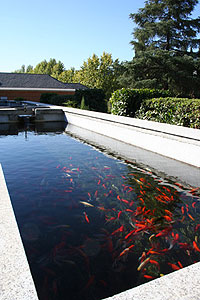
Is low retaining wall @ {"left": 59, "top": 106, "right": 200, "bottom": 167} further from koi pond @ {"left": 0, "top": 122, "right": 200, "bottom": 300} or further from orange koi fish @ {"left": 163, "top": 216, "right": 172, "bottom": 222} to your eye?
orange koi fish @ {"left": 163, "top": 216, "right": 172, "bottom": 222}

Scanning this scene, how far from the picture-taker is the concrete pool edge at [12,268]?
2.11 meters

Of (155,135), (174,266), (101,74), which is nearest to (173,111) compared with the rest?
(155,135)

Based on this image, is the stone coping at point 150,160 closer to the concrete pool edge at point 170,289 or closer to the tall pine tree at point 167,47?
the concrete pool edge at point 170,289

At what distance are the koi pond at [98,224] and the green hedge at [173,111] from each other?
4.07 meters

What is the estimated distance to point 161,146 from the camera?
8.74 meters

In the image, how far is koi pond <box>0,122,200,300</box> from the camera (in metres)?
3.04

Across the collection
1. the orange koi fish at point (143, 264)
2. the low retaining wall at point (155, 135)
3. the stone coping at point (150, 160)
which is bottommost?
the orange koi fish at point (143, 264)

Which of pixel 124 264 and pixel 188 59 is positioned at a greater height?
pixel 188 59

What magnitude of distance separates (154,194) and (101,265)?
266cm

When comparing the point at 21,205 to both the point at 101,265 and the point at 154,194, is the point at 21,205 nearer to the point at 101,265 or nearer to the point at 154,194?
the point at 101,265

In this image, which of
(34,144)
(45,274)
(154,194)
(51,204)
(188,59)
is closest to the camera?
(45,274)

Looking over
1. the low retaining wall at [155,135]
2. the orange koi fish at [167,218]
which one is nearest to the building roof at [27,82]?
the low retaining wall at [155,135]

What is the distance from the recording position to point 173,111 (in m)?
11.3

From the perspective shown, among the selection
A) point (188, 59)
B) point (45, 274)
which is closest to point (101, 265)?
point (45, 274)
